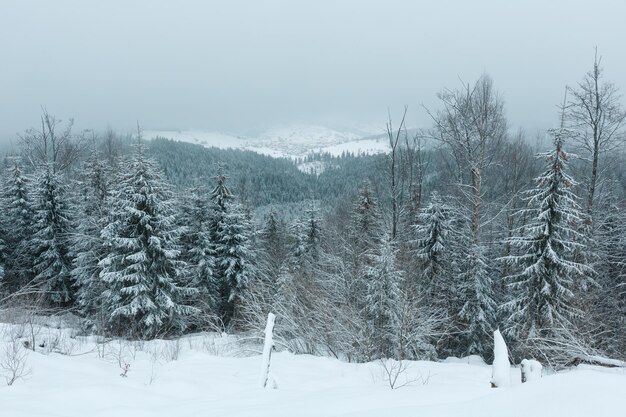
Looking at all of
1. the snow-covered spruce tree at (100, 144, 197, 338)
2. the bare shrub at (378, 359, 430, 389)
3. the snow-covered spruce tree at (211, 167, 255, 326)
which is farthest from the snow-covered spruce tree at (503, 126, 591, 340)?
the snow-covered spruce tree at (100, 144, 197, 338)

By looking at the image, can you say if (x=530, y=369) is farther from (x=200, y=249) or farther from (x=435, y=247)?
(x=200, y=249)

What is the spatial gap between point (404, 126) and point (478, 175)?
4.54 meters

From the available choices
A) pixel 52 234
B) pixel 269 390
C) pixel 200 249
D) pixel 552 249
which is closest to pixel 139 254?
pixel 200 249

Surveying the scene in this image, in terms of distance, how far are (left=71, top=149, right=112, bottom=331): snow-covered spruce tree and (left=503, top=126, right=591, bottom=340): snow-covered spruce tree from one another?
20.1 m

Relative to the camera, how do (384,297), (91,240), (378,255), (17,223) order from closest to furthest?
(384,297), (378,255), (91,240), (17,223)

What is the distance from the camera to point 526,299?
47.0 ft

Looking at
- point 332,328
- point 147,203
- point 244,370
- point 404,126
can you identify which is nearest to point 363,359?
point 332,328

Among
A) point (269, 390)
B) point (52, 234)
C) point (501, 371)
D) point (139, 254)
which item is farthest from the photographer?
point (52, 234)

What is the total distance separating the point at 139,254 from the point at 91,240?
4196mm

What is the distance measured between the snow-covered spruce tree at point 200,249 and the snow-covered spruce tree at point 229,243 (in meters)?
0.45

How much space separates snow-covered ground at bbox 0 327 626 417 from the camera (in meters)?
2.72

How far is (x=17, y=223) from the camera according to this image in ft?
79.6

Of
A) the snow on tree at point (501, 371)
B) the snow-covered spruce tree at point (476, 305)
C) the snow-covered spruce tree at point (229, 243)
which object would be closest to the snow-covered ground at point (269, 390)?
the snow on tree at point (501, 371)

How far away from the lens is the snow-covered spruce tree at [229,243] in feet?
75.9
